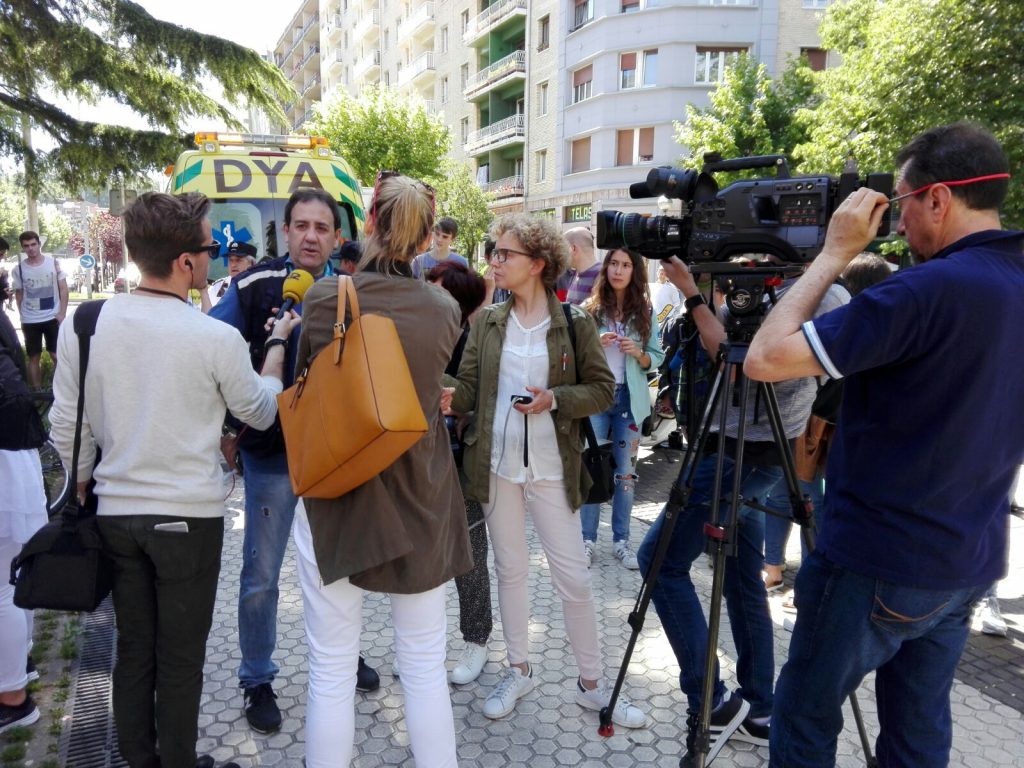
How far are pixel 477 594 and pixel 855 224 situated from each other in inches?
88.0

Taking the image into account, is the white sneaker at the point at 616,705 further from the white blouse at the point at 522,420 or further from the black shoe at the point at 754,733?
the white blouse at the point at 522,420

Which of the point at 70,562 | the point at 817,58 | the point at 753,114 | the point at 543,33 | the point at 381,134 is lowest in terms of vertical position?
the point at 70,562

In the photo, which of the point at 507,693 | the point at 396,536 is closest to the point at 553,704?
the point at 507,693

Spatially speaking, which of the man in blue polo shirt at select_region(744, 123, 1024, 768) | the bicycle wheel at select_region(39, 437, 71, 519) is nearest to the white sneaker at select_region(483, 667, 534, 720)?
the man in blue polo shirt at select_region(744, 123, 1024, 768)

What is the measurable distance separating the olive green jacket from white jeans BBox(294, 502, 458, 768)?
76cm

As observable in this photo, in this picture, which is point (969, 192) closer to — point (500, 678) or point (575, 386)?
point (575, 386)

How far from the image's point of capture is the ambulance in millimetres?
6824

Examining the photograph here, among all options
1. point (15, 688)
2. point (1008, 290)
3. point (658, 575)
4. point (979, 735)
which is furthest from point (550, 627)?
point (1008, 290)

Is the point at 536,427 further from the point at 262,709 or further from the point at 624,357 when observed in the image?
the point at 624,357

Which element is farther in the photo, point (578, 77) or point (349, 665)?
point (578, 77)

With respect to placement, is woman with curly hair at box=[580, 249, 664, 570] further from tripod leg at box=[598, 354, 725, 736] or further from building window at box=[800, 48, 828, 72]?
building window at box=[800, 48, 828, 72]

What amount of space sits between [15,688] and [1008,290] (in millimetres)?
3529

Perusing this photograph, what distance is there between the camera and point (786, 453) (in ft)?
7.32

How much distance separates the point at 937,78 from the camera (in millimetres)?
11008
